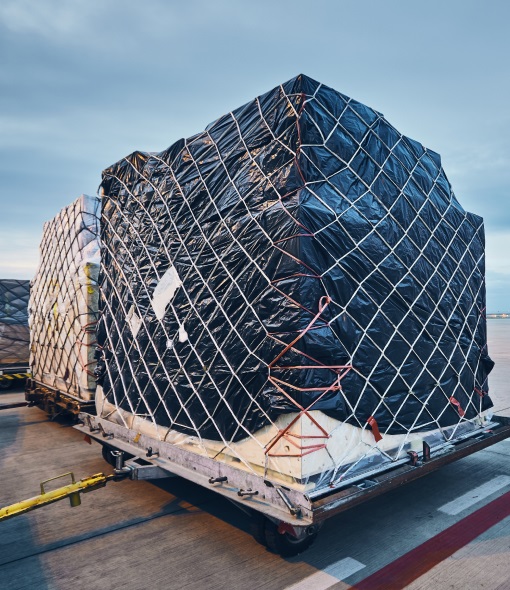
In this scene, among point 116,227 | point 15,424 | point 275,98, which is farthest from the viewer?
point 15,424

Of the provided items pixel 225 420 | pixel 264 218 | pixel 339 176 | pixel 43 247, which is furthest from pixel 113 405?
pixel 43 247

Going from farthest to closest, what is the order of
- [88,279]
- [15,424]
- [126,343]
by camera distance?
[15,424] < [88,279] < [126,343]

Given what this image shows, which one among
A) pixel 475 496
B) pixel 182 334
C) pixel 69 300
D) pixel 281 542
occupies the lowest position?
pixel 475 496

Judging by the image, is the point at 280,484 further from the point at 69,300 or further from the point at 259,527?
the point at 69,300

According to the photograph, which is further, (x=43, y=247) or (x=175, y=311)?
(x=43, y=247)

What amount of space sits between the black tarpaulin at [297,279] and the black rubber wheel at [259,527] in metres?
0.61

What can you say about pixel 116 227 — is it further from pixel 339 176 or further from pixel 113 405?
pixel 339 176

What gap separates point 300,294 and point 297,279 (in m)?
0.11

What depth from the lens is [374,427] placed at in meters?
3.57

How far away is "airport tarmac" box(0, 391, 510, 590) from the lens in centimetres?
307

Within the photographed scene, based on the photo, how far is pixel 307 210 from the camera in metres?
3.26

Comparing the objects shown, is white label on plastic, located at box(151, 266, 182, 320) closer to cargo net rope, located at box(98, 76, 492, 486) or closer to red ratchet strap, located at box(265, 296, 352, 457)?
cargo net rope, located at box(98, 76, 492, 486)

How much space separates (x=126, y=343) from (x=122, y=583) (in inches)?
96.8

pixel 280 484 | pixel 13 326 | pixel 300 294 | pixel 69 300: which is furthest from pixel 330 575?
pixel 13 326
